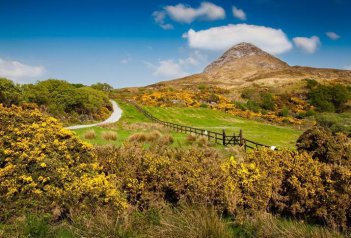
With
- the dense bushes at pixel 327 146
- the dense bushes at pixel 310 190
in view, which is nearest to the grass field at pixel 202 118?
the dense bushes at pixel 327 146

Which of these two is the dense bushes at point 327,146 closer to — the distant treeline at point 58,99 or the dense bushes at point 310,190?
the dense bushes at point 310,190

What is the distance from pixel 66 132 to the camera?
967 cm

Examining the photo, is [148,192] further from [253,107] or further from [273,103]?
[273,103]

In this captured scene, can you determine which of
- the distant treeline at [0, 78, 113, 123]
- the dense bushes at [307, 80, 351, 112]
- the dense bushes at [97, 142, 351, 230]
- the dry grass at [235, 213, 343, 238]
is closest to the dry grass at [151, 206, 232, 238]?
the dry grass at [235, 213, 343, 238]

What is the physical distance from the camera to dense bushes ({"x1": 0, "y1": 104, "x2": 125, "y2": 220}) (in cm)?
771

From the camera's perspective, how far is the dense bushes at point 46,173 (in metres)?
7.71

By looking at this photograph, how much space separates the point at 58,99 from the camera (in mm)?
55281

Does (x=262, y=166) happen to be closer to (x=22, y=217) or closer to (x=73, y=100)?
(x=22, y=217)

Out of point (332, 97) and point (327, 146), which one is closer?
point (327, 146)

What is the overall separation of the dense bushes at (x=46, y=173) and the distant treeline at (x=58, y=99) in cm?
3877

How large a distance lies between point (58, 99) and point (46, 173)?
50.0 metres

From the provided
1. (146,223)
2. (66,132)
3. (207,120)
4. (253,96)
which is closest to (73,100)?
(207,120)

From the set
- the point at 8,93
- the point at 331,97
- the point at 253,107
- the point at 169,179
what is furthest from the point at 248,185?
the point at 331,97

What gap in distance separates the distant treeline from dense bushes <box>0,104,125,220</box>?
3877 cm
